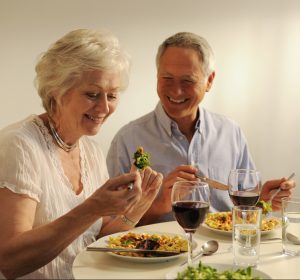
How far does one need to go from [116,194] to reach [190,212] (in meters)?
0.25

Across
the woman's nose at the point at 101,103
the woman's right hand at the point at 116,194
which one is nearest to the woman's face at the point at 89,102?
the woman's nose at the point at 101,103

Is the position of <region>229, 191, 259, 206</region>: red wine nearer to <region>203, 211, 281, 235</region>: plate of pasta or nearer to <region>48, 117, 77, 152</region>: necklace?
<region>203, 211, 281, 235</region>: plate of pasta

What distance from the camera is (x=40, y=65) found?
1.85 meters

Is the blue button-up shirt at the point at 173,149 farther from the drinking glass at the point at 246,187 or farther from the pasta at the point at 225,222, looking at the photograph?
the drinking glass at the point at 246,187

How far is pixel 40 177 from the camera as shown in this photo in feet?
5.78

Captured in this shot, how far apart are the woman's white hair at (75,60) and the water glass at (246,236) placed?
2.30 ft

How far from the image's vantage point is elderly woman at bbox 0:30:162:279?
1.58 meters

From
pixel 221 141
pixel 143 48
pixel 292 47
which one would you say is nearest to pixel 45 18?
pixel 143 48

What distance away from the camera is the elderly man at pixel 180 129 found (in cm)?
257

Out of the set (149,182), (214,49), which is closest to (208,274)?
(149,182)

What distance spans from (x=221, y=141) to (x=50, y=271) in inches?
51.3

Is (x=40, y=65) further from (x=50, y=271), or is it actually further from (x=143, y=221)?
(x=143, y=221)

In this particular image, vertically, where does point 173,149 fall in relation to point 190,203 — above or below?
below

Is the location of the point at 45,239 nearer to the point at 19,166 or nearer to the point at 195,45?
the point at 19,166
